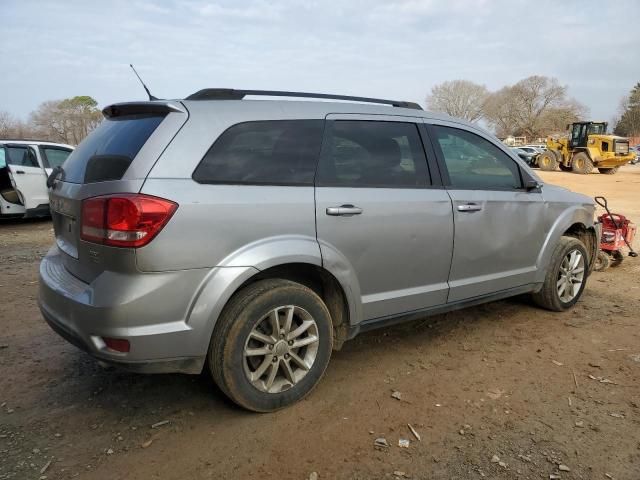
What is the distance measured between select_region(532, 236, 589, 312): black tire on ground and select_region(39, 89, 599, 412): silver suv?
870 mm

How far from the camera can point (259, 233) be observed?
8.95ft

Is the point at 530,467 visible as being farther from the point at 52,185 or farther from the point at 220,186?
the point at 52,185

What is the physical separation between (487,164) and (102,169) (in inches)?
111

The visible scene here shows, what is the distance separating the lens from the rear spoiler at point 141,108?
8.85 feet

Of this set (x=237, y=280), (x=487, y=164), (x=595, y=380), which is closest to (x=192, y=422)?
(x=237, y=280)

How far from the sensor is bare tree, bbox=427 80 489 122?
86.8 m

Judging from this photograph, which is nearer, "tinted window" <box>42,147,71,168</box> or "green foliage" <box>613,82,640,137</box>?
"tinted window" <box>42,147,71,168</box>

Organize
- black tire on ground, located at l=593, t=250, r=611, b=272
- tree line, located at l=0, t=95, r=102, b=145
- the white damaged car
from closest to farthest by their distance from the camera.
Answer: black tire on ground, located at l=593, t=250, r=611, b=272
the white damaged car
tree line, located at l=0, t=95, r=102, b=145

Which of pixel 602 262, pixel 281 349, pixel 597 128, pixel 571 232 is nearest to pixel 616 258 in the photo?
pixel 602 262

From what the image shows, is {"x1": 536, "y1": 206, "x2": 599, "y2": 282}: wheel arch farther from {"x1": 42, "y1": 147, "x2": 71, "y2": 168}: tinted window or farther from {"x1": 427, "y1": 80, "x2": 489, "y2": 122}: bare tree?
{"x1": 427, "y1": 80, "x2": 489, "y2": 122}: bare tree

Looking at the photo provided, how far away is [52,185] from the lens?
3.20 m

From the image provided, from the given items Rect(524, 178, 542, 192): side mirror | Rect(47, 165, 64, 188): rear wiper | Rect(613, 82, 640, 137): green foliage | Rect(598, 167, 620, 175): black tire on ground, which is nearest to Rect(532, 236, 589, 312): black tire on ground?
Rect(524, 178, 542, 192): side mirror

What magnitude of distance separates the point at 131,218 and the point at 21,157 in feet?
29.5

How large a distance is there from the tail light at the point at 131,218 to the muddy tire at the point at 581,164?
97.2 ft
